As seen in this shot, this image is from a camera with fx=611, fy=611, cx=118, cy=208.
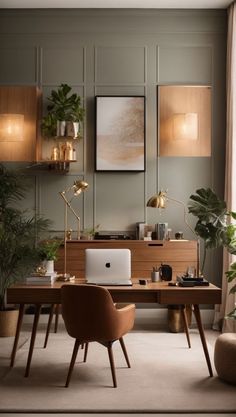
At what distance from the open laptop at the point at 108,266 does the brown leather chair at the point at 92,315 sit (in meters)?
0.51

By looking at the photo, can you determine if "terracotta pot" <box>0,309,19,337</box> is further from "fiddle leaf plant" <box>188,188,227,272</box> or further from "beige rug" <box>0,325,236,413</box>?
"fiddle leaf plant" <box>188,188,227,272</box>

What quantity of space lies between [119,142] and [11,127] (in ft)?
4.23

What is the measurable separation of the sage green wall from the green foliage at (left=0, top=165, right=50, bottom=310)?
44cm

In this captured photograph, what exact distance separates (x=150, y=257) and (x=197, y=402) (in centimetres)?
281

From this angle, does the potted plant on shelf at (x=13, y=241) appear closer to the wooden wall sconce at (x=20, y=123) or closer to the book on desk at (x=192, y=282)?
the wooden wall sconce at (x=20, y=123)

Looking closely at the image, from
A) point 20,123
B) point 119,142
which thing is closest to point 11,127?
point 20,123

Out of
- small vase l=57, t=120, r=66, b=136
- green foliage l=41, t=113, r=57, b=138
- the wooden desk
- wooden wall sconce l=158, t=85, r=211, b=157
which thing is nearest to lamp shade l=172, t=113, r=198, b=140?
wooden wall sconce l=158, t=85, r=211, b=157

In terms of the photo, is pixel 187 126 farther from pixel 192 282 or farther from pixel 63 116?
pixel 192 282

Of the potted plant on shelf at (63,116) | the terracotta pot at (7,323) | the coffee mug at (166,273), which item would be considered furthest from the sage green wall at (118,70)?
the coffee mug at (166,273)

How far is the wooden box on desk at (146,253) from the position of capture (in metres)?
6.88

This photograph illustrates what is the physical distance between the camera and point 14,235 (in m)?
6.64

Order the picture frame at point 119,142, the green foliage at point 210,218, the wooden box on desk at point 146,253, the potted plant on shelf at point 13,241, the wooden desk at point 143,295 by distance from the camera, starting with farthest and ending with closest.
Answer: the picture frame at point 119,142, the wooden box on desk at point 146,253, the green foliage at point 210,218, the potted plant on shelf at point 13,241, the wooden desk at point 143,295

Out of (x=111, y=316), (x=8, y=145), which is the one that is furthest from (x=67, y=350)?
(x=8, y=145)

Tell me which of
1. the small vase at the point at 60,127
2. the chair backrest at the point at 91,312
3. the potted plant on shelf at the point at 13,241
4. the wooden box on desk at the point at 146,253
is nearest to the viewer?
the chair backrest at the point at 91,312
